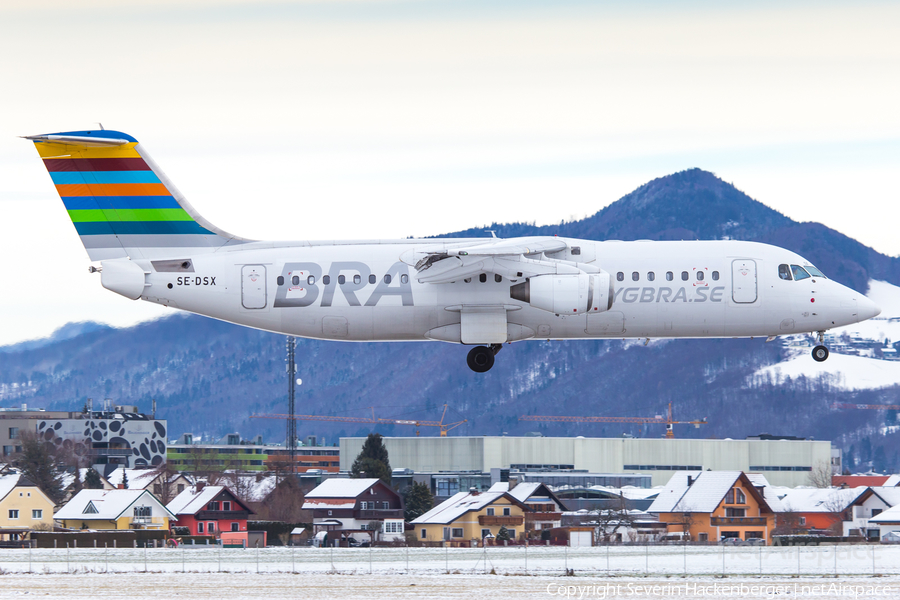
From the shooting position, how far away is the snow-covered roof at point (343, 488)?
88.2 meters

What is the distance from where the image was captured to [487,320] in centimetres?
4172

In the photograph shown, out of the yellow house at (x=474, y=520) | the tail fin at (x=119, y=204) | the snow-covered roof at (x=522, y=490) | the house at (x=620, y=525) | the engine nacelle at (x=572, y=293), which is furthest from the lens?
the snow-covered roof at (x=522, y=490)

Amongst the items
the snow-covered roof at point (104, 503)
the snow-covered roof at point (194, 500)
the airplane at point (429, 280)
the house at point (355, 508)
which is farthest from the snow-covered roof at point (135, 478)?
the airplane at point (429, 280)

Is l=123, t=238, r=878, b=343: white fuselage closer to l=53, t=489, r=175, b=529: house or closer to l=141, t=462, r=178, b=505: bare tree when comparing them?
l=53, t=489, r=175, b=529: house

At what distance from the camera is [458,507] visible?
8062cm

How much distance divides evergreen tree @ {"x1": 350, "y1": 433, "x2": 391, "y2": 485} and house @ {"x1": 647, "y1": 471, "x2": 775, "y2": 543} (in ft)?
98.9

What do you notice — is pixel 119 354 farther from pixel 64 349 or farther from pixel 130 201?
pixel 130 201

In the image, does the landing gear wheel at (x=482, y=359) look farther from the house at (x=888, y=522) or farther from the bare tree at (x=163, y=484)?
the bare tree at (x=163, y=484)

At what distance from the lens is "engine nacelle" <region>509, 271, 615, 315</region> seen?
132ft

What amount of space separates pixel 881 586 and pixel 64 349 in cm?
12961

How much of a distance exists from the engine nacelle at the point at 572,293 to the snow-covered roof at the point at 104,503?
1786 inches

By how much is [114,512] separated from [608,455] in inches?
3036

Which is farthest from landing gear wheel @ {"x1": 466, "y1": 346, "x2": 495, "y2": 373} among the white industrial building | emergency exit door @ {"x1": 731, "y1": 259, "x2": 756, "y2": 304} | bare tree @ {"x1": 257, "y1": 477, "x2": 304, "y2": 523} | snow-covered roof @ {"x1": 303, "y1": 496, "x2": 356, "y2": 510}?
the white industrial building

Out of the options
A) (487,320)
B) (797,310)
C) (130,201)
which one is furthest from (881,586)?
(130,201)
